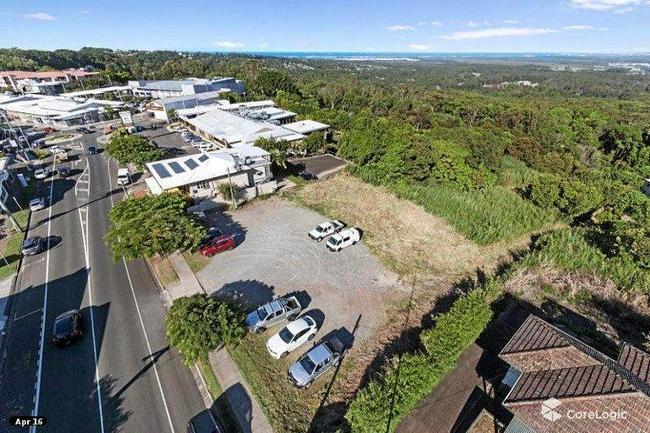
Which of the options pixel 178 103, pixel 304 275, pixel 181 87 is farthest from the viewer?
pixel 181 87

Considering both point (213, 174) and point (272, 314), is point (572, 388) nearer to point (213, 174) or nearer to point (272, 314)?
point (272, 314)

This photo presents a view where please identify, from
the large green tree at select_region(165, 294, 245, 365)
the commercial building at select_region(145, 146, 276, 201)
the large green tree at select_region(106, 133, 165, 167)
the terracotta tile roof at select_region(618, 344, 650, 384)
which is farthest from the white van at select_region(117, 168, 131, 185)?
the terracotta tile roof at select_region(618, 344, 650, 384)

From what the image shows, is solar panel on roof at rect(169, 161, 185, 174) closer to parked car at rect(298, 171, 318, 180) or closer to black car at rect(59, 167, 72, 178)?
parked car at rect(298, 171, 318, 180)

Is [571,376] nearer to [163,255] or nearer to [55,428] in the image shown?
[55,428]

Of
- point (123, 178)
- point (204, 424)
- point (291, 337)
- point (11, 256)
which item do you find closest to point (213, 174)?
point (123, 178)

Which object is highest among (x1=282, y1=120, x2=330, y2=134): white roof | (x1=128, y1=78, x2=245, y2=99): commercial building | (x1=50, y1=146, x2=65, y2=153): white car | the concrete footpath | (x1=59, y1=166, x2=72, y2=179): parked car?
(x1=128, y1=78, x2=245, y2=99): commercial building

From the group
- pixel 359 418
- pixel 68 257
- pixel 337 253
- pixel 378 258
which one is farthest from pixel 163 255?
pixel 359 418
